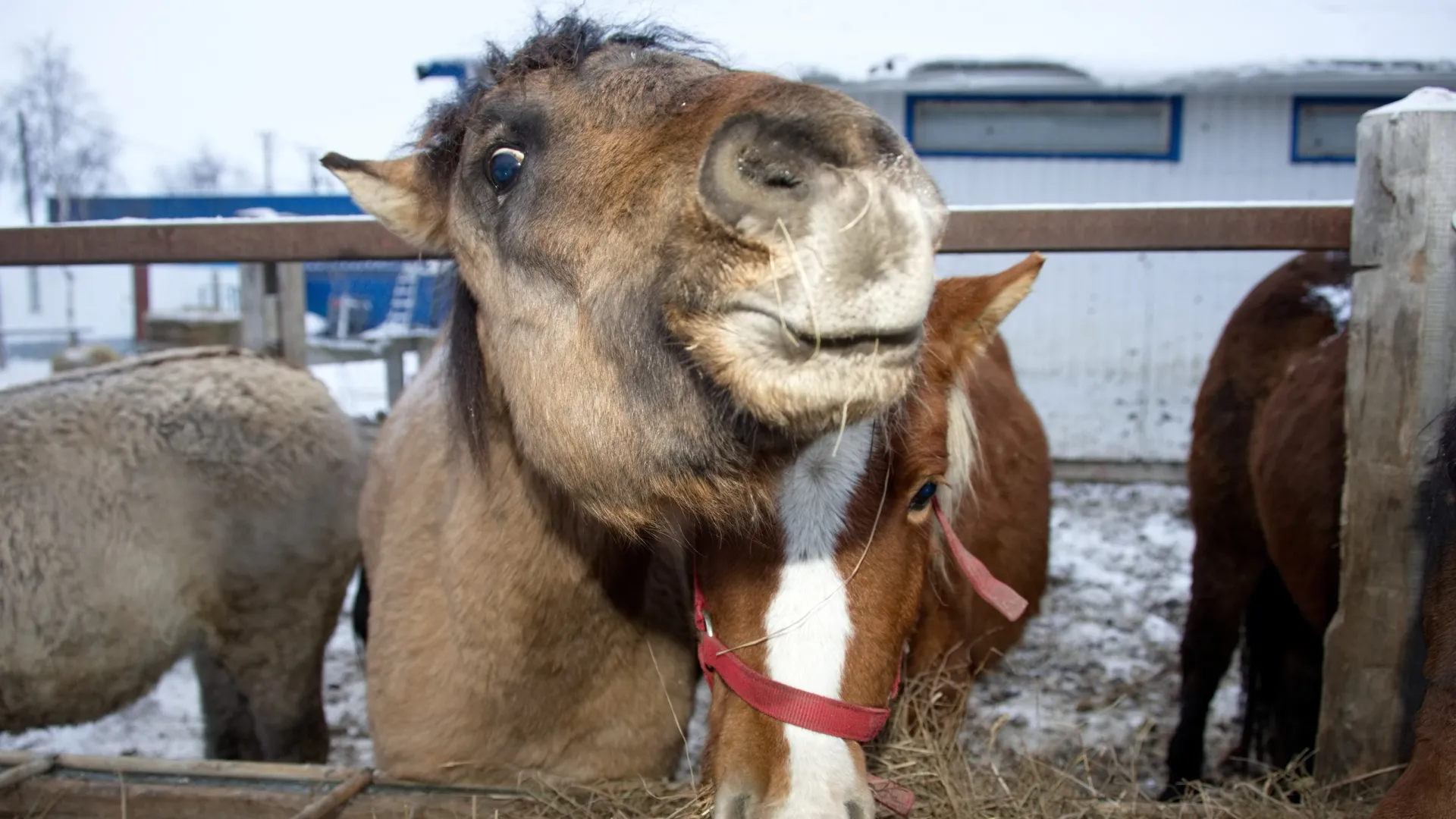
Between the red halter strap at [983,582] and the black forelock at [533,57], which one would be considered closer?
the black forelock at [533,57]

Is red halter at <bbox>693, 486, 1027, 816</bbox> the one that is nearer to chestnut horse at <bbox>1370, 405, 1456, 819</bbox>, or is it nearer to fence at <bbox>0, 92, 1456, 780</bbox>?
chestnut horse at <bbox>1370, 405, 1456, 819</bbox>

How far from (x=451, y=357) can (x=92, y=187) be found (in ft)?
113

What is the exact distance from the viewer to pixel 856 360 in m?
1.33

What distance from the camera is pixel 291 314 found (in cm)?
511

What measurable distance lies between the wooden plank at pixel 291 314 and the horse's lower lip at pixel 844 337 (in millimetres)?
4335

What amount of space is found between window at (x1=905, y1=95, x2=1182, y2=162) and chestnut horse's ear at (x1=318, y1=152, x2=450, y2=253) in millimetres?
8007

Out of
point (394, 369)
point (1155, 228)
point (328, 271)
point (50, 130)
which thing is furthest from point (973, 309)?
point (50, 130)

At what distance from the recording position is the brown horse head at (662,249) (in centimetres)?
125

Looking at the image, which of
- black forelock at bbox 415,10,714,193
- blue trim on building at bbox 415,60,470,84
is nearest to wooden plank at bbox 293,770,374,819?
black forelock at bbox 415,10,714,193

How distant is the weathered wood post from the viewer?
261cm

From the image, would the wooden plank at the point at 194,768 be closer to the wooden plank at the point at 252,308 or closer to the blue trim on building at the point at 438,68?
the wooden plank at the point at 252,308

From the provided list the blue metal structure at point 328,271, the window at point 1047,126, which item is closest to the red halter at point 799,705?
the window at point 1047,126

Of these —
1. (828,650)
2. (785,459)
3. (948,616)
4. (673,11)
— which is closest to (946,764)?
(948,616)

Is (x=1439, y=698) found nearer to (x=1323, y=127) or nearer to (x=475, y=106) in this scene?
(x=475, y=106)
